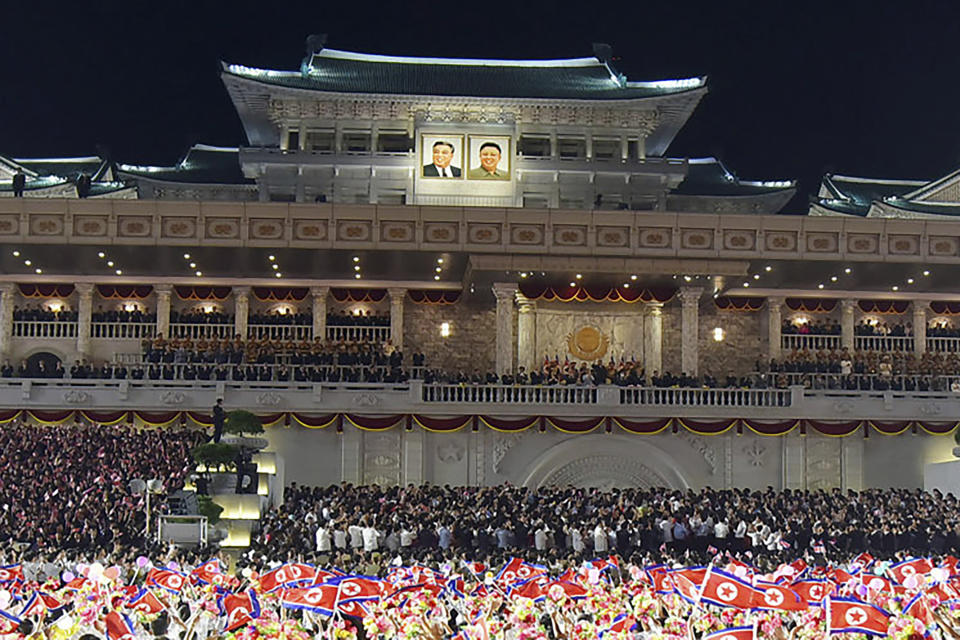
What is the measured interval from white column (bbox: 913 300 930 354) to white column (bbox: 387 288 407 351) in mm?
19684

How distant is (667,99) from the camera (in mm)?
50906

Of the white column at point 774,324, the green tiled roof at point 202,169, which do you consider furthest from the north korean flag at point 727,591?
the green tiled roof at point 202,169

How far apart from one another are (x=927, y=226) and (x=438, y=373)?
1749cm

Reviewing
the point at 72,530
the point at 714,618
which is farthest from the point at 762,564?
the point at 72,530

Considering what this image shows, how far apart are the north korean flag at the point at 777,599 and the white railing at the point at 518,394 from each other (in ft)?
82.6

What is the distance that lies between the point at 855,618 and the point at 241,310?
36.7 meters

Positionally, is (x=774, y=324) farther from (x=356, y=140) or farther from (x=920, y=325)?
(x=356, y=140)

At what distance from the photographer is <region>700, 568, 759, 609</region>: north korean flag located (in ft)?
51.7

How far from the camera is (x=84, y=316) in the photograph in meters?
48.3

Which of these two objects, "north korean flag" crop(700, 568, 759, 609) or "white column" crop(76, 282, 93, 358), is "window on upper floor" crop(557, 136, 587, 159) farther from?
"north korean flag" crop(700, 568, 759, 609)

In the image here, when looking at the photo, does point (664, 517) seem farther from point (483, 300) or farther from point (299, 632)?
point (299, 632)

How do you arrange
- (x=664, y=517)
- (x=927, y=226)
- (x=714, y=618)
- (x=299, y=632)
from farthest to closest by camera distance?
(x=927, y=226)
(x=664, y=517)
(x=714, y=618)
(x=299, y=632)

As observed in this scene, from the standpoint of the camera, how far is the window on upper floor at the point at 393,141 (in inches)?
2002

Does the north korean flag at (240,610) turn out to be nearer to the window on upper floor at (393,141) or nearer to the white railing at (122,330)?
the white railing at (122,330)
